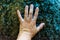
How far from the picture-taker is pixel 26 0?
5.12 ft

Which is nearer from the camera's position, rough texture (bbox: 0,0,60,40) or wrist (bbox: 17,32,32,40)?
wrist (bbox: 17,32,32,40)

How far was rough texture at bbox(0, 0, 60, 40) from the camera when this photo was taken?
1.56 meters

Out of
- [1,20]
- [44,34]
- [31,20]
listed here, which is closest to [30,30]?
[31,20]

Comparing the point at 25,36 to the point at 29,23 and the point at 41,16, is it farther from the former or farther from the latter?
the point at 41,16

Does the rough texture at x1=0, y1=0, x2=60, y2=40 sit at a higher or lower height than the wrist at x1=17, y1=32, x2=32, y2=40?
higher

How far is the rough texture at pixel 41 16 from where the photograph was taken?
5.12 feet

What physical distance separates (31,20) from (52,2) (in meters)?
0.28

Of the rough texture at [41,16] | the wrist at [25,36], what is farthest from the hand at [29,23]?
the rough texture at [41,16]

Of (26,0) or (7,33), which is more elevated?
(26,0)

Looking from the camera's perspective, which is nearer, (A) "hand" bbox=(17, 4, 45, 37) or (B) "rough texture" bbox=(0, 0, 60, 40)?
(A) "hand" bbox=(17, 4, 45, 37)

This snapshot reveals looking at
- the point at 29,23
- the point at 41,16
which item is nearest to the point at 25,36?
the point at 29,23

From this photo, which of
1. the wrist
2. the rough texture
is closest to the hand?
the wrist

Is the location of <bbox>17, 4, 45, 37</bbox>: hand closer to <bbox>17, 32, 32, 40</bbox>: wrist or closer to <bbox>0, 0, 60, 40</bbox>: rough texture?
<bbox>17, 32, 32, 40</bbox>: wrist

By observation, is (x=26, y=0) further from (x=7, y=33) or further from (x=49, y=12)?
(x=7, y=33)
